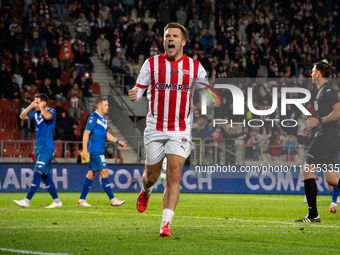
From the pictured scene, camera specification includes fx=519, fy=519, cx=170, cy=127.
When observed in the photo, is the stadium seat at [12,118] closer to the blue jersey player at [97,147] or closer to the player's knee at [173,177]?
the blue jersey player at [97,147]

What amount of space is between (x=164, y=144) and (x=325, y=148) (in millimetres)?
2793

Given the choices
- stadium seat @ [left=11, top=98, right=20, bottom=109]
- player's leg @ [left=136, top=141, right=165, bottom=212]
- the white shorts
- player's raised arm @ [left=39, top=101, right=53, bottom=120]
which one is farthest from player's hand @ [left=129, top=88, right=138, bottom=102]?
stadium seat @ [left=11, top=98, right=20, bottom=109]

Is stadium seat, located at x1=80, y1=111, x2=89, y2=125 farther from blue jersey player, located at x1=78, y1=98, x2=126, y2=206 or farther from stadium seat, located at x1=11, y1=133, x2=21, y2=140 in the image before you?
blue jersey player, located at x1=78, y1=98, x2=126, y2=206

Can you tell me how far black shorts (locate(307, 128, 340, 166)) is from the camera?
24.6 ft

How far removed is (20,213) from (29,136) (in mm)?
8908

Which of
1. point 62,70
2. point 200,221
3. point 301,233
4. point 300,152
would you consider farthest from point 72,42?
point 301,233

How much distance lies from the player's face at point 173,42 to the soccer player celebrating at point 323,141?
8.55ft

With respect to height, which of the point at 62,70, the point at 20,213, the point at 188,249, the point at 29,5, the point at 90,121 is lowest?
the point at 20,213

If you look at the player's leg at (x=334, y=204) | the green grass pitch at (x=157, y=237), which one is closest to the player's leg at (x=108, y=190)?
the green grass pitch at (x=157, y=237)

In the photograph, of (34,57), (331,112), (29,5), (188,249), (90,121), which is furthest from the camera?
(29,5)

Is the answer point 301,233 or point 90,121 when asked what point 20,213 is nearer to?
point 90,121

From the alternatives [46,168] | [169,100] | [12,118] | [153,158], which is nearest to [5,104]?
[12,118]

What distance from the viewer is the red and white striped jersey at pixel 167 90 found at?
19.4 ft

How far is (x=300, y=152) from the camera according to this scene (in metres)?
17.4
